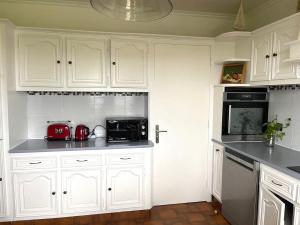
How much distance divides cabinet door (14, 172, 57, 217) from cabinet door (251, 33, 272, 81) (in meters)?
2.36

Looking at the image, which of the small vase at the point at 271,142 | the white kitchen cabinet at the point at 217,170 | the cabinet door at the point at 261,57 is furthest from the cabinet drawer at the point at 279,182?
the cabinet door at the point at 261,57

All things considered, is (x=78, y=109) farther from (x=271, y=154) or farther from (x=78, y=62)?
(x=271, y=154)

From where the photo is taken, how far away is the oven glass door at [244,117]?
255 cm

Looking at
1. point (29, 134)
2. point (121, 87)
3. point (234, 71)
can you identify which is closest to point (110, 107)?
point (121, 87)

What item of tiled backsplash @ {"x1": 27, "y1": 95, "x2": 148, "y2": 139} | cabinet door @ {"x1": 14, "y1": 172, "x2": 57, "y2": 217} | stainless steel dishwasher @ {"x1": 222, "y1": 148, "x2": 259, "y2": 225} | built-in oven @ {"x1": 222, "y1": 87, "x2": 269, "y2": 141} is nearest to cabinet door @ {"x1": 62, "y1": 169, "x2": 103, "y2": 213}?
cabinet door @ {"x1": 14, "y1": 172, "x2": 57, "y2": 217}

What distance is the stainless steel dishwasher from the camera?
2.03 metres

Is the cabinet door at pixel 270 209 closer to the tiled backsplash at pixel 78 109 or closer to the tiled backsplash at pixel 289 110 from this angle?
the tiled backsplash at pixel 289 110

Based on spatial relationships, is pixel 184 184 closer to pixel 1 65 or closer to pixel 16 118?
pixel 16 118

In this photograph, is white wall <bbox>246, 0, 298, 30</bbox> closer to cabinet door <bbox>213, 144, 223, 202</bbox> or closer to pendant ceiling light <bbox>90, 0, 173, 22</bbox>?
cabinet door <bbox>213, 144, 223, 202</bbox>

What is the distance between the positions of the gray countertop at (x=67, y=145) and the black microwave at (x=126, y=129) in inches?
3.4

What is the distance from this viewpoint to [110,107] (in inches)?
113

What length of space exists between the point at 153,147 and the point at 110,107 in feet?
2.55

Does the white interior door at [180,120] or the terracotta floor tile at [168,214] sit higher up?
the white interior door at [180,120]

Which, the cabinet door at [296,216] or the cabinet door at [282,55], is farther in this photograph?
the cabinet door at [282,55]
